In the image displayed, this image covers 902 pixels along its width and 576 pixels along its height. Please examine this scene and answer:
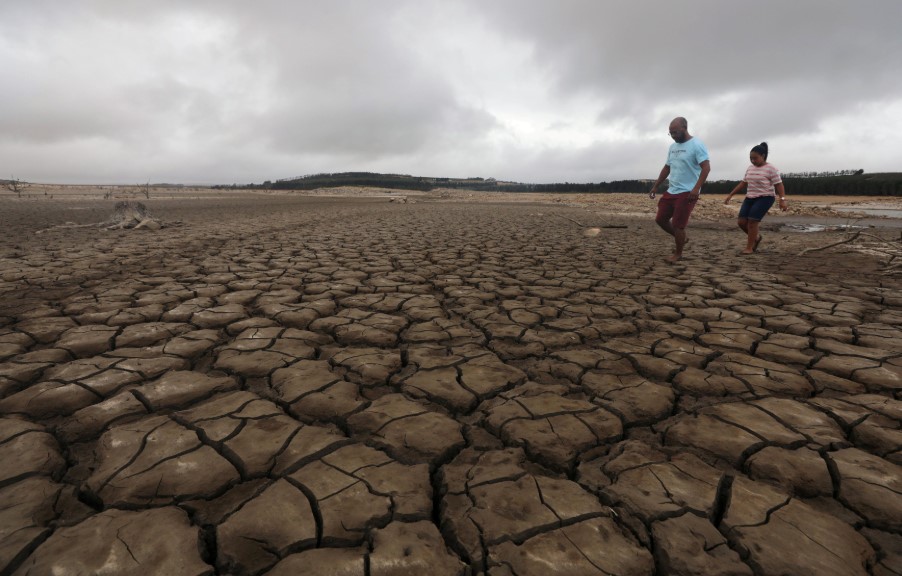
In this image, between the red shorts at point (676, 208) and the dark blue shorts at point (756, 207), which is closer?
the red shorts at point (676, 208)

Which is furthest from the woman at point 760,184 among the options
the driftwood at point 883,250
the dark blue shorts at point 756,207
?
the driftwood at point 883,250

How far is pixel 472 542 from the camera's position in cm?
98

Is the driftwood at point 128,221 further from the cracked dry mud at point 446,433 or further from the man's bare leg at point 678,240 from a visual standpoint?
the man's bare leg at point 678,240

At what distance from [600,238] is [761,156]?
2.68 meters

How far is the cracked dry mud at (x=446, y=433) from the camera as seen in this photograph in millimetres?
963

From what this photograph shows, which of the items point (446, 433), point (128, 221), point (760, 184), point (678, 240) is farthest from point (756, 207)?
point (128, 221)

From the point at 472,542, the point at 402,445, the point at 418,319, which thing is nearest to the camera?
the point at 472,542

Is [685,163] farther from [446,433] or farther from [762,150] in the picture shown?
[446,433]

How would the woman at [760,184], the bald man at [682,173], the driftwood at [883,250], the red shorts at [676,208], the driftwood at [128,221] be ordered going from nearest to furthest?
the driftwood at [883,250]
the bald man at [682,173]
the red shorts at [676,208]
the woman at [760,184]
the driftwood at [128,221]

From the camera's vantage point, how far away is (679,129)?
4.25 metres

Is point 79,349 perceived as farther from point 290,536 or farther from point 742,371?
point 742,371

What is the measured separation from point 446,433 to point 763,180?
17.5ft

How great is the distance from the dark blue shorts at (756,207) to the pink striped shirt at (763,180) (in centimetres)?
Answer: 5

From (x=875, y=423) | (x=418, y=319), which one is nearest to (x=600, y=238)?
(x=418, y=319)
